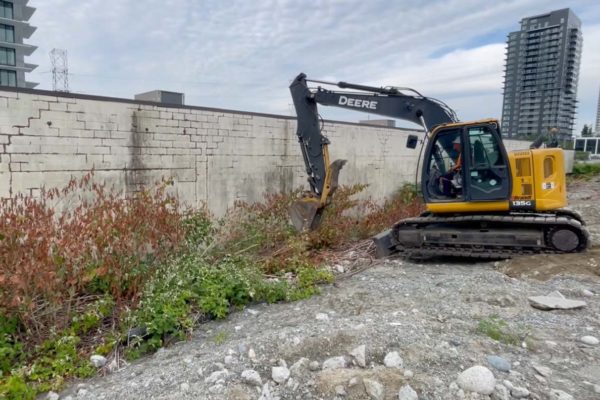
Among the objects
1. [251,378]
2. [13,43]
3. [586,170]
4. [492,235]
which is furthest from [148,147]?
[13,43]

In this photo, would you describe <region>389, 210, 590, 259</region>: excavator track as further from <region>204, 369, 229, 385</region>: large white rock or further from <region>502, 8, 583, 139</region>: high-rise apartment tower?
<region>502, 8, 583, 139</region>: high-rise apartment tower

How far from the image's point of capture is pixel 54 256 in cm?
367

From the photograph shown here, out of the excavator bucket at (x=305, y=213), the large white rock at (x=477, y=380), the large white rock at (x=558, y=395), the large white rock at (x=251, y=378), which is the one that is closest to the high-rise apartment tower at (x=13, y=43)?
the excavator bucket at (x=305, y=213)

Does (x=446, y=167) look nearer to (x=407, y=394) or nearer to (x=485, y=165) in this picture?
(x=485, y=165)

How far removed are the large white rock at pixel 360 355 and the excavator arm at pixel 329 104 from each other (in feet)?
12.2

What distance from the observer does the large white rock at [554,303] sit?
13.8ft

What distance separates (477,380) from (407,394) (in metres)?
0.50

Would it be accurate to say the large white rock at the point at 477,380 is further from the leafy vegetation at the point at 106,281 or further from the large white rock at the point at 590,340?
the leafy vegetation at the point at 106,281

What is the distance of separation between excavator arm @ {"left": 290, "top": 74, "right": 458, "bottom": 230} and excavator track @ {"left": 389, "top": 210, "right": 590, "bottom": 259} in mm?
1457

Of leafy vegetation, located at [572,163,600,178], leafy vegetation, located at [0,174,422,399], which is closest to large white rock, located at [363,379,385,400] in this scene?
leafy vegetation, located at [0,174,422,399]

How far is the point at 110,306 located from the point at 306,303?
2110 mm

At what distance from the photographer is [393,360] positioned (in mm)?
3010

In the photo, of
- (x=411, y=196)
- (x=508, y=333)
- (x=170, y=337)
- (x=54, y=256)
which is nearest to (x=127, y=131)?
(x=54, y=256)

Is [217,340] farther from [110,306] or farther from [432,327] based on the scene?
[432,327]
